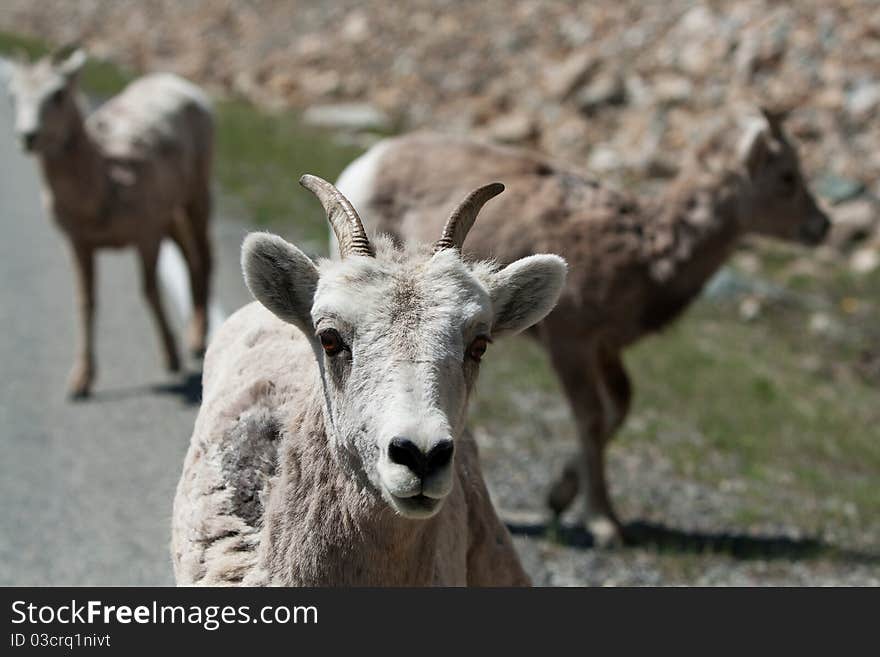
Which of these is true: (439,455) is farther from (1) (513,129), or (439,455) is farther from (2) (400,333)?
(1) (513,129)

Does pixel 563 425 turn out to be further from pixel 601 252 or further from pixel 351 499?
pixel 351 499

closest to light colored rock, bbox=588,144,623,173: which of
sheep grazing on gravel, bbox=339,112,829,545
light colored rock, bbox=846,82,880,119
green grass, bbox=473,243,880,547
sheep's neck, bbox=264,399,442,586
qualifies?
light colored rock, bbox=846,82,880,119

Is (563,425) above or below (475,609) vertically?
Answer: below

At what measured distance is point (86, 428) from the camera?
8680 millimetres

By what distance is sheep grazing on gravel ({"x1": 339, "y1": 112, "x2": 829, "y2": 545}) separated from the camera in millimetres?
7922

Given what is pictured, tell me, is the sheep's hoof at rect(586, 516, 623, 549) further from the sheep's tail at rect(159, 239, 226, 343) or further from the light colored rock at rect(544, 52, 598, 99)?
the light colored rock at rect(544, 52, 598, 99)

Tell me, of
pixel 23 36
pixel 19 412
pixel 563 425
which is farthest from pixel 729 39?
pixel 23 36

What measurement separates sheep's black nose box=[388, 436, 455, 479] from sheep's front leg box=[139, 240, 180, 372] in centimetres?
653

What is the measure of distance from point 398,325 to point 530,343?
6901 mm

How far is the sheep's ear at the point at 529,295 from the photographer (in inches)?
169

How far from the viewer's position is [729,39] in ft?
63.5

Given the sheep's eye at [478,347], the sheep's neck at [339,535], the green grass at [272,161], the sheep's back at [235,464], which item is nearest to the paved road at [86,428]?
the green grass at [272,161]

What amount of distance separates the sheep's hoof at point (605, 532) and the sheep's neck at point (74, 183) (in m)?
4.58

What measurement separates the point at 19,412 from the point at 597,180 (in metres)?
4.21
